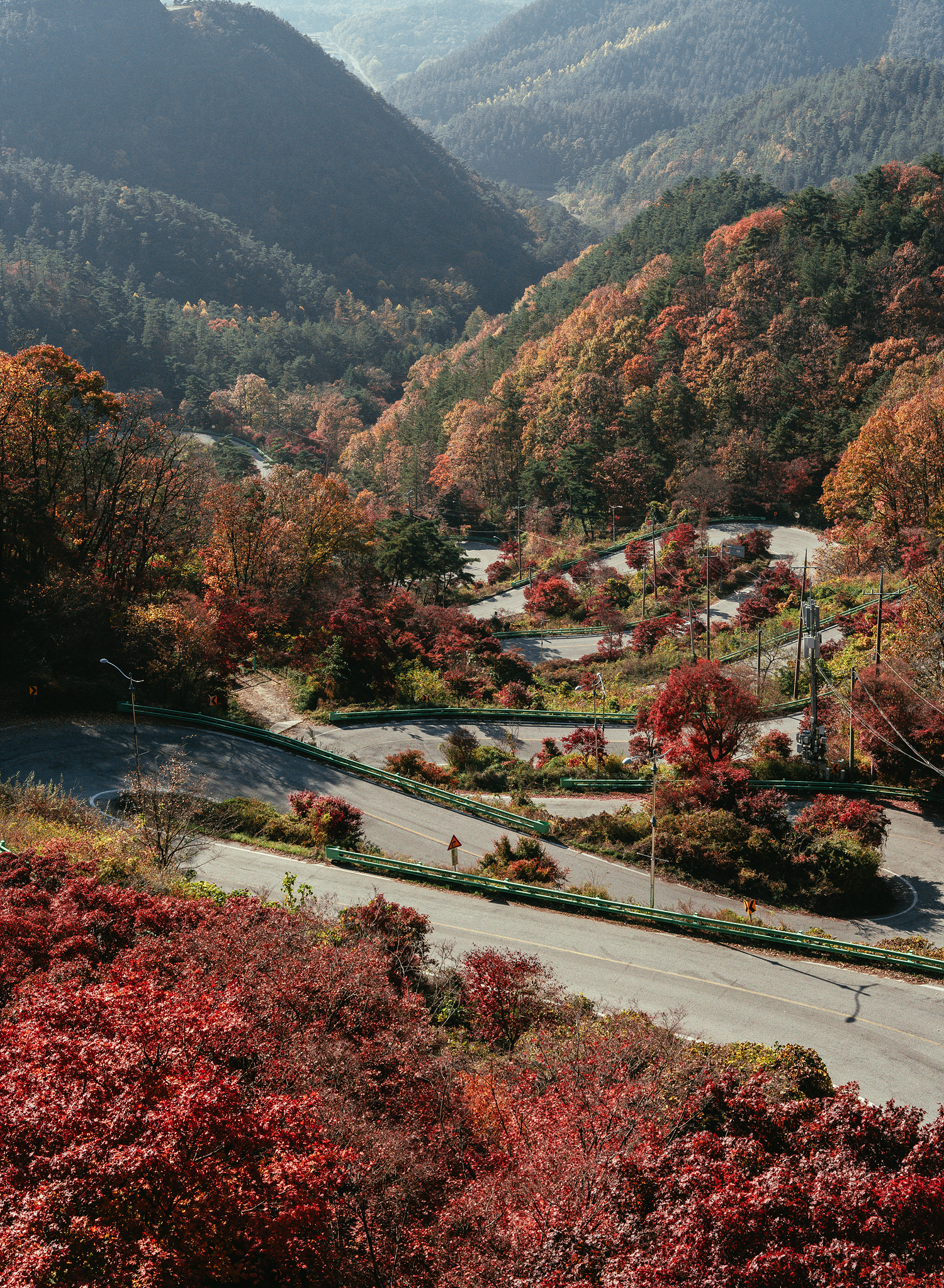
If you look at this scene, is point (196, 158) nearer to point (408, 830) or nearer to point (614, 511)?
point (614, 511)

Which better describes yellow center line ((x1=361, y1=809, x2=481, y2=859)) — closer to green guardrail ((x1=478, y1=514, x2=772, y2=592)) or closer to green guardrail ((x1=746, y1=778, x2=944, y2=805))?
A: green guardrail ((x1=746, y1=778, x2=944, y2=805))

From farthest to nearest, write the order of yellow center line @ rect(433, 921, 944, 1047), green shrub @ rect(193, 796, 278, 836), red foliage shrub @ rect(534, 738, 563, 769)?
1. red foliage shrub @ rect(534, 738, 563, 769)
2. green shrub @ rect(193, 796, 278, 836)
3. yellow center line @ rect(433, 921, 944, 1047)

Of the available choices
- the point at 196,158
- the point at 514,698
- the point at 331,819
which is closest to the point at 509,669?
the point at 514,698

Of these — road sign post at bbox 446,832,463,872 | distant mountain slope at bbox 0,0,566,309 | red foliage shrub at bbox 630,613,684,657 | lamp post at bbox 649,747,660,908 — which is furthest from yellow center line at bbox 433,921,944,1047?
distant mountain slope at bbox 0,0,566,309

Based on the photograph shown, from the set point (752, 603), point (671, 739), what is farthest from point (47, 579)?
point (752, 603)

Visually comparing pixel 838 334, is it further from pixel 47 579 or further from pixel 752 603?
pixel 47 579
